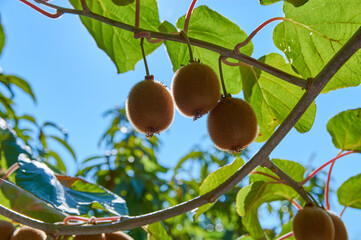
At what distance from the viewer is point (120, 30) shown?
4.22 feet

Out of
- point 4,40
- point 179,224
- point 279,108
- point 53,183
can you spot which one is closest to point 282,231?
point 279,108

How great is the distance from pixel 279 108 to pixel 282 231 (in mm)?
520

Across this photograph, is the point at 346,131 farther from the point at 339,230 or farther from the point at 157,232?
the point at 157,232

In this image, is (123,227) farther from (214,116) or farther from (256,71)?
(256,71)

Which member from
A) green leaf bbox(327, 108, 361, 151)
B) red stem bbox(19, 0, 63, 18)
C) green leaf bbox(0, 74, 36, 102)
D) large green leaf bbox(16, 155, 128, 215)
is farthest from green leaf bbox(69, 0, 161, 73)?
green leaf bbox(0, 74, 36, 102)

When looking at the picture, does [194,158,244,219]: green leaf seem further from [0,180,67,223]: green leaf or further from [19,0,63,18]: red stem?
[19,0,63,18]: red stem

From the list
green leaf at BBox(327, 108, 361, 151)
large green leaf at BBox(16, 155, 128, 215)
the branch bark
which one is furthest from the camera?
green leaf at BBox(327, 108, 361, 151)

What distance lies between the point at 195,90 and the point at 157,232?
47 cm

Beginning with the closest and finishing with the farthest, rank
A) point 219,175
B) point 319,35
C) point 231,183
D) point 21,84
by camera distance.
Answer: point 231,183 → point 319,35 → point 219,175 → point 21,84

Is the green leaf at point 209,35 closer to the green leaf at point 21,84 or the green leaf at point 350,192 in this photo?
the green leaf at point 350,192

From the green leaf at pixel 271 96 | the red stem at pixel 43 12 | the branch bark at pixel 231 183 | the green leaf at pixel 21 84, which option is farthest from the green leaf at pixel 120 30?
the green leaf at pixel 21 84

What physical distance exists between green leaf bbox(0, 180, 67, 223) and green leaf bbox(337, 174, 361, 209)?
99 centimetres

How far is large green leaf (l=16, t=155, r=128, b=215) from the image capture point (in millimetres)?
960

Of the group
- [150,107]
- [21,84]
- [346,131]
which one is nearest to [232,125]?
[150,107]
